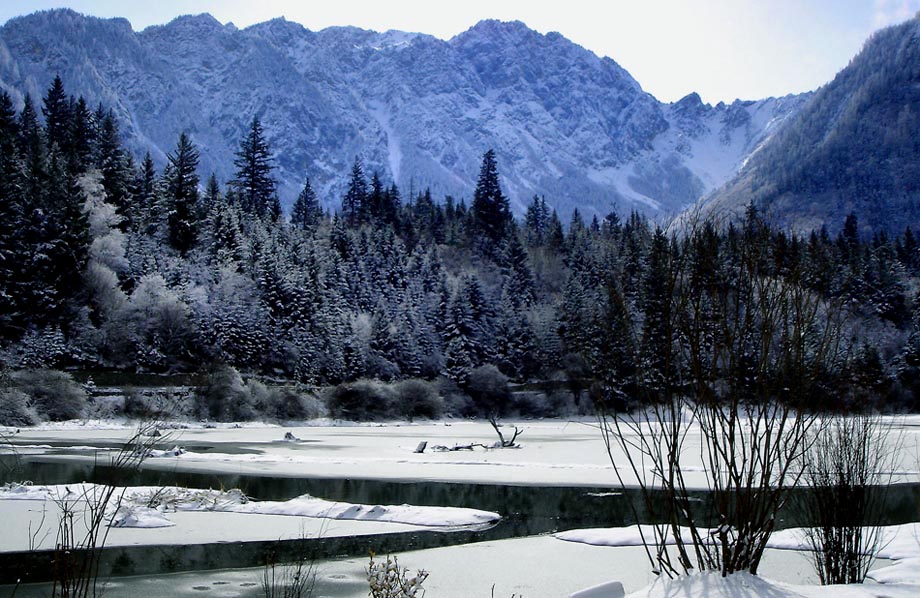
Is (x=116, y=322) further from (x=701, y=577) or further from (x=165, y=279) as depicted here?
(x=701, y=577)

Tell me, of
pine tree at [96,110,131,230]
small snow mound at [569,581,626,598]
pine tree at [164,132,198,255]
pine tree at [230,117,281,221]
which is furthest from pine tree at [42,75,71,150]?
small snow mound at [569,581,626,598]

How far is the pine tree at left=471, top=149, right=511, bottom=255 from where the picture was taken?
117 meters

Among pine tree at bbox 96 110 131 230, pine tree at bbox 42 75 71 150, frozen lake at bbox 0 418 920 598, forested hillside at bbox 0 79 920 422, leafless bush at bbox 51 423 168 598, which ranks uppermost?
pine tree at bbox 42 75 71 150

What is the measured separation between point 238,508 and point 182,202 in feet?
223

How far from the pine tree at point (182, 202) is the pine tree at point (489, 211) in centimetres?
4622

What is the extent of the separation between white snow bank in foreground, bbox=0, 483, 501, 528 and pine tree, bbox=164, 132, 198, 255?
64.0m

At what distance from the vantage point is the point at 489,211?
119m

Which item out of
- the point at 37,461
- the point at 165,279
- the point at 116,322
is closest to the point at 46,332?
the point at 116,322

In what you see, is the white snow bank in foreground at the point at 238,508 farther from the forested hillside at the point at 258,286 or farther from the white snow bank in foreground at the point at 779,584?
the forested hillside at the point at 258,286

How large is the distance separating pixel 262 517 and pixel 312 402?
1836 inches

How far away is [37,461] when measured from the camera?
1040 inches

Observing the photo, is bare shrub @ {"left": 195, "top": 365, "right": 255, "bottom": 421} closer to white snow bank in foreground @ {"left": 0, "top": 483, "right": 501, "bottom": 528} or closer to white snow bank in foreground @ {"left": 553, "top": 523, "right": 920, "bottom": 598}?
white snow bank in foreground @ {"left": 0, "top": 483, "right": 501, "bottom": 528}

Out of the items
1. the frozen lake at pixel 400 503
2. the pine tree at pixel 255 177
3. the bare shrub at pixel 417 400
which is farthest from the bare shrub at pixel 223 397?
the pine tree at pixel 255 177

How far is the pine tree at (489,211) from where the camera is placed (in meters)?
Answer: 117
